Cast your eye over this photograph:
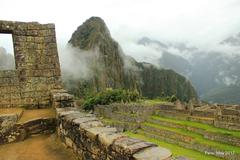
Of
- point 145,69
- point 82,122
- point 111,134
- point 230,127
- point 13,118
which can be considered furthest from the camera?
Answer: point 145,69

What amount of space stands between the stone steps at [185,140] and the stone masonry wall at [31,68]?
16.2 m

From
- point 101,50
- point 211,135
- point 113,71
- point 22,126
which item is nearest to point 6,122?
point 22,126

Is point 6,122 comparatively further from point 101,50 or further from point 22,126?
point 101,50

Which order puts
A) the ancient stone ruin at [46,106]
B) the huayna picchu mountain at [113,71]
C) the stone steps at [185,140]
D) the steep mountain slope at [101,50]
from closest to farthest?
the ancient stone ruin at [46,106]
the stone steps at [185,140]
the huayna picchu mountain at [113,71]
the steep mountain slope at [101,50]

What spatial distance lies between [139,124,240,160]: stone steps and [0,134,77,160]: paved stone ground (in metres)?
17.7

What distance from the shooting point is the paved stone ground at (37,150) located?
5.83 metres

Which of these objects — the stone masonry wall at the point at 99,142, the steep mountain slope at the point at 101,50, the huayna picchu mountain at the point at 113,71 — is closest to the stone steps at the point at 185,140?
the stone masonry wall at the point at 99,142

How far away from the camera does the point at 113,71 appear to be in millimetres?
129500

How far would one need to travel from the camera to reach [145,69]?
156 m

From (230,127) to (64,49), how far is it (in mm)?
107054

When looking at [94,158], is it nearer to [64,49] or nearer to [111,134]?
[111,134]

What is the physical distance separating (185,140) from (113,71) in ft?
337

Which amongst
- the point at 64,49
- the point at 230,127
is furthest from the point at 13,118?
the point at 64,49

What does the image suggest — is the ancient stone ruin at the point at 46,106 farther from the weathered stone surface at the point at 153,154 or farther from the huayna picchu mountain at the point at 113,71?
the huayna picchu mountain at the point at 113,71
